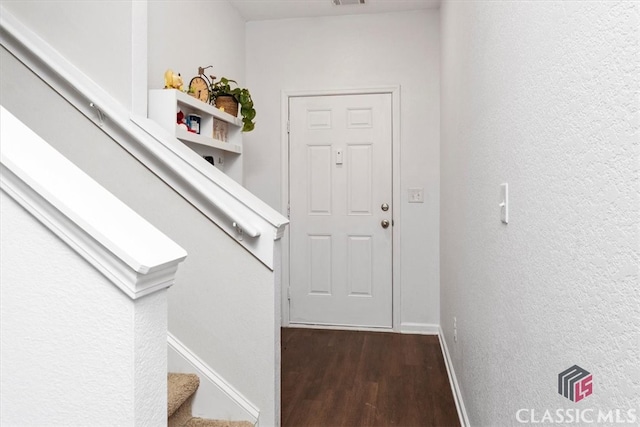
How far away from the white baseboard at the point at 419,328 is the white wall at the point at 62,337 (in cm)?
322

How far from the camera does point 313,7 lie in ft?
12.6

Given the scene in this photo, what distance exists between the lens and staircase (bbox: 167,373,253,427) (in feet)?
6.24

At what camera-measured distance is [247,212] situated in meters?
2.03

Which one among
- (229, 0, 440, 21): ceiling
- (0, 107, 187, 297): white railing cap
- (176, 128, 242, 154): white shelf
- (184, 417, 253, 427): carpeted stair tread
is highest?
(229, 0, 440, 21): ceiling

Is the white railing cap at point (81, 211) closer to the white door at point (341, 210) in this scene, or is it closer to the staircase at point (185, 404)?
the staircase at point (185, 404)

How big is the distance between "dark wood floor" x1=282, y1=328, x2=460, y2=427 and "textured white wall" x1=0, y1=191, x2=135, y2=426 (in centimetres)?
161

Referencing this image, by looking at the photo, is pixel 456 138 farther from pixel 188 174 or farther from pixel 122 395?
pixel 122 395

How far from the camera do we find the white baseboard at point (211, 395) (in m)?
2.04

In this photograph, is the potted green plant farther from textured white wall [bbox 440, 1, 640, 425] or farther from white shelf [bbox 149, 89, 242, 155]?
textured white wall [bbox 440, 1, 640, 425]

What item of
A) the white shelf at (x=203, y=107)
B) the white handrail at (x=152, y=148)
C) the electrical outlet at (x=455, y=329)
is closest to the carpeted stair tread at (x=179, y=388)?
the white handrail at (x=152, y=148)

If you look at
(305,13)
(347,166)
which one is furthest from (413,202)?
(305,13)

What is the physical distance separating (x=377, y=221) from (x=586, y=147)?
3.18m

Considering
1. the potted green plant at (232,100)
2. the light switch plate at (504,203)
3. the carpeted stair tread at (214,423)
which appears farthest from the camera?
the potted green plant at (232,100)

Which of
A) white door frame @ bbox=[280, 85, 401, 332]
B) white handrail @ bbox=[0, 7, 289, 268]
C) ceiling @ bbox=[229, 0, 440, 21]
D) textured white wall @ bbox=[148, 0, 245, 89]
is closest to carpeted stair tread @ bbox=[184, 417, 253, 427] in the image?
white handrail @ bbox=[0, 7, 289, 268]
